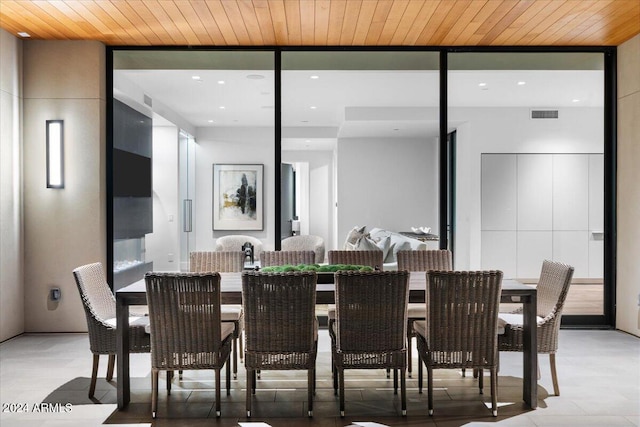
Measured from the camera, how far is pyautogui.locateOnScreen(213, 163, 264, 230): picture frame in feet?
17.9

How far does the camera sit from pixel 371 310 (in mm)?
3055

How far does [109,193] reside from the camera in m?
5.34

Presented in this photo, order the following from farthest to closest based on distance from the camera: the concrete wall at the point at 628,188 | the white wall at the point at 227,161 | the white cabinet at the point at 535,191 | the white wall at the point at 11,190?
the white cabinet at the point at 535,191 → the white wall at the point at 227,161 → the concrete wall at the point at 628,188 → the white wall at the point at 11,190

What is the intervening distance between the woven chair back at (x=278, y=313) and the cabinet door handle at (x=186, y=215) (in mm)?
2635

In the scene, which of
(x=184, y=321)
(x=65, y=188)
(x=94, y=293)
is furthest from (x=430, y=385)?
(x=65, y=188)

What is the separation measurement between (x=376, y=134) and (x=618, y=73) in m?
2.45

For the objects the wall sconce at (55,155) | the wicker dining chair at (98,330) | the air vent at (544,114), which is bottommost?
the wicker dining chair at (98,330)

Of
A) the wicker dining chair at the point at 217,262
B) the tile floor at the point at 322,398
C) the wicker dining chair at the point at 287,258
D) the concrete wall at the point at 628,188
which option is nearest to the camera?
the tile floor at the point at 322,398

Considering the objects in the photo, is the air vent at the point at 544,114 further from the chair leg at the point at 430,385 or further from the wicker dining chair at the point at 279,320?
the wicker dining chair at the point at 279,320

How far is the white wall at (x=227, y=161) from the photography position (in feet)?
17.9

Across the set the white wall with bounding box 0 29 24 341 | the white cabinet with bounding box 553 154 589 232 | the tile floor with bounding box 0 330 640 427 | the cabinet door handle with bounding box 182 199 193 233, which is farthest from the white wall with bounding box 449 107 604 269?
the white wall with bounding box 0 29 24 341

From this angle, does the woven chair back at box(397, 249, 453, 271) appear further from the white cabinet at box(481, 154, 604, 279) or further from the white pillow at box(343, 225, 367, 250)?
the white cabinet at box(481, 154, 604, 279)

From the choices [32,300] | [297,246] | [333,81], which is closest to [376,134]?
[333,81]

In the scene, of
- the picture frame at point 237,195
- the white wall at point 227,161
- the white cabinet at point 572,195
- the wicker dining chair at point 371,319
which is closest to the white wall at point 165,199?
the white wall at point 227,161
